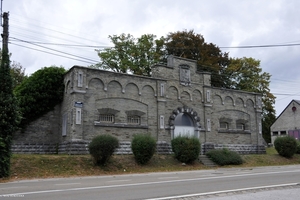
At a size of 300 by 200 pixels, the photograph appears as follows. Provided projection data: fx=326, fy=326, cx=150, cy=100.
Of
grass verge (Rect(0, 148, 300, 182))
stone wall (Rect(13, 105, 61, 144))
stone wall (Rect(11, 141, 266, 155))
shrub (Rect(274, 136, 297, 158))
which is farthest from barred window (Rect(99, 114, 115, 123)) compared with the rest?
shrub (Rect(274, 136, 297, 158))

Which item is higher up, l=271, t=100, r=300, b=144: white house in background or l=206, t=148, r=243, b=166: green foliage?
l=271, t=100, r=300, b=144: white house in background

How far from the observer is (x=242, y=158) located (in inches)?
1105

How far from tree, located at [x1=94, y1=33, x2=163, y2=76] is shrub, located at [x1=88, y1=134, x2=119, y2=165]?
2092cm

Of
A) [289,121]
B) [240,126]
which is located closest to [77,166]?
[240,126]

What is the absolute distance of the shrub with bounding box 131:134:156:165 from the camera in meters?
22.4

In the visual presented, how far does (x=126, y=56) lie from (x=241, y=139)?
1810 cm

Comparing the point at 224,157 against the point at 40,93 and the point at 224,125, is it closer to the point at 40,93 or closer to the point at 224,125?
the point at 224,125

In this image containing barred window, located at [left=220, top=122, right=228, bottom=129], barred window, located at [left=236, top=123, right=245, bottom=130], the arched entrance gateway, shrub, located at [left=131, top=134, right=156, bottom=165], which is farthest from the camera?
barred window, located at [left=236, top=123, right=245, bottom=130]

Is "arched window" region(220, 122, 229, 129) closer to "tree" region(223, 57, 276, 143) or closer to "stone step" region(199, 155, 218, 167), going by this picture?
"stone step" region(199, 155, 218, 167)

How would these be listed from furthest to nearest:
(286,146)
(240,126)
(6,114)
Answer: (240,126)
(286,146)
(6,114)

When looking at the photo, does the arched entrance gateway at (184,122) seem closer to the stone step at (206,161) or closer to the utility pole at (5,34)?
the stone step at (206,161)

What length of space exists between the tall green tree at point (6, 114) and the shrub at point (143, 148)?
27.3ft

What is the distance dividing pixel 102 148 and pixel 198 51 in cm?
2529

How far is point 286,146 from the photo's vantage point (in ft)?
99.6
